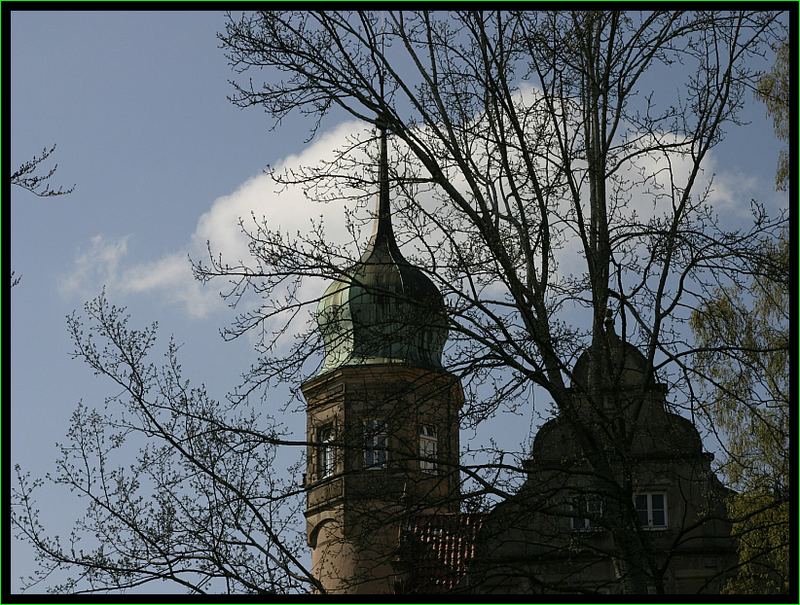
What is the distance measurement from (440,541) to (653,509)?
38.8ft

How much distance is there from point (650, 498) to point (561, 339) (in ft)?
36.3

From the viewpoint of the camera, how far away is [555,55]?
15.1 metres

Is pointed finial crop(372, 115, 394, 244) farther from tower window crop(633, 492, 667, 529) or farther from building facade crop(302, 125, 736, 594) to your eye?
tower window crop(633, 492, 667, 529)

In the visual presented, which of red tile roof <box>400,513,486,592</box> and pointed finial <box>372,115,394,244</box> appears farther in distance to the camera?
pointed finial <box>372,115,394,244</box>

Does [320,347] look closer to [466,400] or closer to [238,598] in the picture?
[466,400]

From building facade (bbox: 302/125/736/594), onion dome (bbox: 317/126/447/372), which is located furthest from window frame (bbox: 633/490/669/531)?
onion dome (bbox: 317/126/447/372)

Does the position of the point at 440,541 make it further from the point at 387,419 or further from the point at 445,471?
the point at 387,419

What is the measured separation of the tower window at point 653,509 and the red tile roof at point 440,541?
982 cm

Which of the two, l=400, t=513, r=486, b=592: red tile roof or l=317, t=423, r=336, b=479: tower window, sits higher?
l=317, t=423, r=336, b=479: tower window

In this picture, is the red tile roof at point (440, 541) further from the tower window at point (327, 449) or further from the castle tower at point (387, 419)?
the tower window at point (327, 449)

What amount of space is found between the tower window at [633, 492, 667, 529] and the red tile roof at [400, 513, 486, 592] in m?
9.82

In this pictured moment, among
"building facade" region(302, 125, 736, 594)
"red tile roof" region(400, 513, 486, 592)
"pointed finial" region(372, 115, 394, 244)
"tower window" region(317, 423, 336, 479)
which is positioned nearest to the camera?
"building facade" region(302, 125, 736, 594)

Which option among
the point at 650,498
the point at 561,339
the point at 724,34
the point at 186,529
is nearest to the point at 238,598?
the point at 186,529

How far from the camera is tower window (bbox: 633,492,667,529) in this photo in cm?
2416
